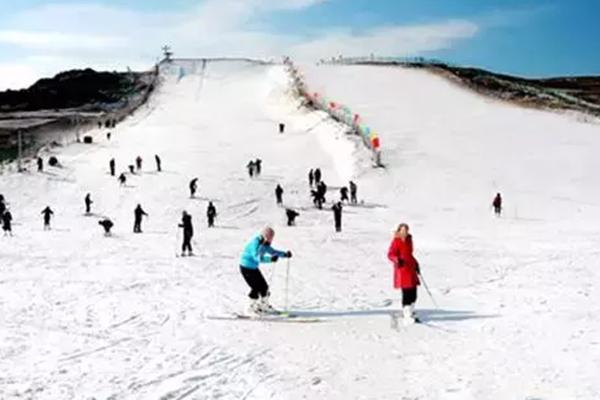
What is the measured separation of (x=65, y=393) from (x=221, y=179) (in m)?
33.2

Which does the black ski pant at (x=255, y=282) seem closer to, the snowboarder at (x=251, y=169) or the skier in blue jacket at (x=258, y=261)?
the skier in blue jacket at (x=258, y=261)

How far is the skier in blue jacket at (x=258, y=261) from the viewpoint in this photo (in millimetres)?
13102

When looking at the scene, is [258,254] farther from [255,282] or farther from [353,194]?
[353,194]

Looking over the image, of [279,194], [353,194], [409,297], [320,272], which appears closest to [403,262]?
[409,297]

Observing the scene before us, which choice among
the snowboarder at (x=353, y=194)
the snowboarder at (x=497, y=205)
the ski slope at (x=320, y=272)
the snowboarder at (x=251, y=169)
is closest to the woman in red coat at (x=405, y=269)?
the ski slope at (x=320, y=272)

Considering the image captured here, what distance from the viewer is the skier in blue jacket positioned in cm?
1310

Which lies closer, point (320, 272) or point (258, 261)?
point (258, 261)

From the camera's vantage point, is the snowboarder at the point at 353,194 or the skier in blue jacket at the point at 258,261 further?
the snowboarder at the point at 353,194

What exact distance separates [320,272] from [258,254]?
5817mm

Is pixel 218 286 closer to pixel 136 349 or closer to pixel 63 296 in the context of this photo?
pixel 63 296

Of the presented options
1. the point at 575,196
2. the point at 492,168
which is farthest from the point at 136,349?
the point at 492,168

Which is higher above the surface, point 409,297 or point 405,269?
point 405,269

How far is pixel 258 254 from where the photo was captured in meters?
13.1

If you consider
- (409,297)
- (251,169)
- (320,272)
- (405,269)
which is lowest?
(320,272)
